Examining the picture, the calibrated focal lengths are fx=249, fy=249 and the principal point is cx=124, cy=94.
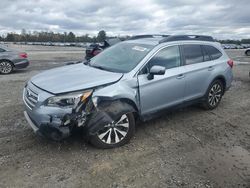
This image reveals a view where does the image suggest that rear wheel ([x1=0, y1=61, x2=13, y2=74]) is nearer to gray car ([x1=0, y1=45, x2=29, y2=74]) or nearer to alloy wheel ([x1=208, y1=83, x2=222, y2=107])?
gray car ([x1=0, y1=45, x2=29, y2=74])

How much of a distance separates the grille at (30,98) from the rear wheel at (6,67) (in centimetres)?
835

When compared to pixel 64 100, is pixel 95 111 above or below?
below

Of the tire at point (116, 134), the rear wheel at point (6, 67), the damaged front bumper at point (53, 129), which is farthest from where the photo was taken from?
the rear wheel at point (6, 67)

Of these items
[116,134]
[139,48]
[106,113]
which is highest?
[139,48]

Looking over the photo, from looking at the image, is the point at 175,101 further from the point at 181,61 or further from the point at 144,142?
the point at 144,142

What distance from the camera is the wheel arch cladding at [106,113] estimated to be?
12.2 feet

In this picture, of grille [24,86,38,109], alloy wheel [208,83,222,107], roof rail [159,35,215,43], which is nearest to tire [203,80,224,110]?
alloy wheel [208,83,222,107]

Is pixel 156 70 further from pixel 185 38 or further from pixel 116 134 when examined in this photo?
pixel 185 38

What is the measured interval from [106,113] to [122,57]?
1482 millimetres

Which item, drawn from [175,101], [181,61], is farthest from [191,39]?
[175,101]

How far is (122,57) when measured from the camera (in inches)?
192

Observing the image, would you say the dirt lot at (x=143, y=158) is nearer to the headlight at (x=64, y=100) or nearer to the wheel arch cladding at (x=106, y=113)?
the wheel arch cladding at (x=106, y=113)

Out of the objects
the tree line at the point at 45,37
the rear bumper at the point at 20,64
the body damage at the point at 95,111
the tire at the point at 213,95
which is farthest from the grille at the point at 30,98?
the tree line at the point at 45,37

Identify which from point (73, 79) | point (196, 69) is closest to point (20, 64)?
point (73, 79)
